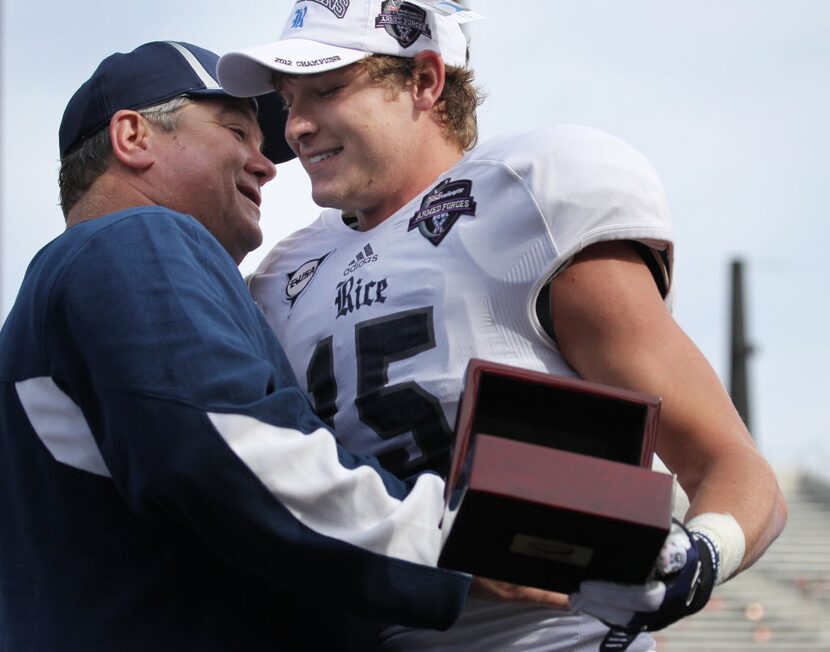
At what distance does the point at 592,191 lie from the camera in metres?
2.47

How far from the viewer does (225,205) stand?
326 cm

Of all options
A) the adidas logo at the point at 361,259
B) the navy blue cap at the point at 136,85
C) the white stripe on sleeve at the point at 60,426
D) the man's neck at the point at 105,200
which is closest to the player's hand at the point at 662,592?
the white stripe on sleeve at the point at 60,426

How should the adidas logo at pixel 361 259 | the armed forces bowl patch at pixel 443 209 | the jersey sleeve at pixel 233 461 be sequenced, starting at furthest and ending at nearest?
the adidas logo at pixel 361 259 → the armed forces bowl patch at pixel 443 209 → the jersey sleeve at pixel 233 461

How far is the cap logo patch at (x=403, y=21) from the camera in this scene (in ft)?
9.78

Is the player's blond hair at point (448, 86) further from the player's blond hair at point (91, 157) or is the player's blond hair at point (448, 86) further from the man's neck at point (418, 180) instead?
the player's blond hair at point (91, 157)

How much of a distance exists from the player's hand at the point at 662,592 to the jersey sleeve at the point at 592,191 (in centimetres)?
66

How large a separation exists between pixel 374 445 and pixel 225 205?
93 cm

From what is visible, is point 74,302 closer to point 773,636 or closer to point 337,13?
point 337,13

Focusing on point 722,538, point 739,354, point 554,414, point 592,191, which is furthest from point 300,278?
point 739,354

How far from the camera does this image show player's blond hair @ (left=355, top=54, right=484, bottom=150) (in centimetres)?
294

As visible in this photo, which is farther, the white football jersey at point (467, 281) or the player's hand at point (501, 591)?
the white football jersey at point (467, 281)

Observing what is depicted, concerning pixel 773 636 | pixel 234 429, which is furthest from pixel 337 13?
pixel 773 636

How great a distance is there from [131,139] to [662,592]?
1736 mm

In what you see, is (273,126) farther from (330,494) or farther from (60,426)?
(330,494)
